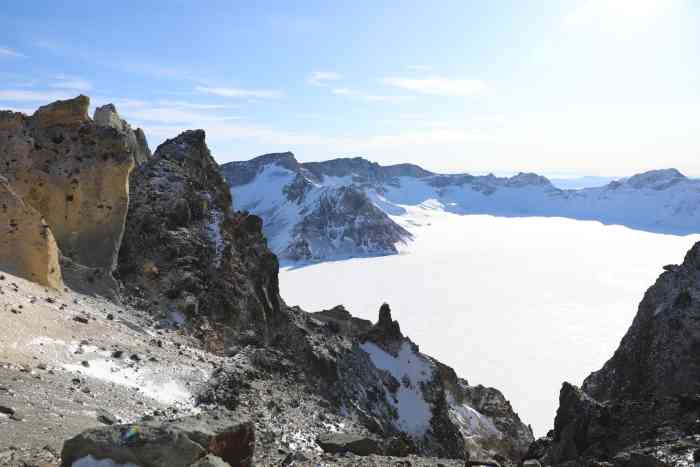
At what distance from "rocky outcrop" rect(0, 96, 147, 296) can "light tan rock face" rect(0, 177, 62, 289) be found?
412 centimetres

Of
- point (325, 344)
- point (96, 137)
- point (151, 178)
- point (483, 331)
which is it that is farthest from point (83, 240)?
point (483, 331)

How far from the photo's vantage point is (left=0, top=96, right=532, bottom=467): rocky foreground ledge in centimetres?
1267

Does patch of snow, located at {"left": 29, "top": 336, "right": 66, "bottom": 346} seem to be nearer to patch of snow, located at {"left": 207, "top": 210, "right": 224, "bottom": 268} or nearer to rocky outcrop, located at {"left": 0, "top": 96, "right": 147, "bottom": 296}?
rocky outcrop, located at {"left": 0, "top": 96, "right": 147, "bottom": 296}

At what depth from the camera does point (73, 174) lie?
1113 inches

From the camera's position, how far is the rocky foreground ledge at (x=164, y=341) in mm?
12666

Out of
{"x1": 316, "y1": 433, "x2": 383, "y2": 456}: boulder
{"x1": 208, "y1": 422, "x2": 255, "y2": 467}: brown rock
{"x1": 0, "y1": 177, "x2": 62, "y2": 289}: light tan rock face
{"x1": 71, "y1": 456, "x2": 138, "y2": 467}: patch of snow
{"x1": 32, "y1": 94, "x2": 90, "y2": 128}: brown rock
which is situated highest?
{"x1": 32, "y1": 94, "x2": 90, "y2": 128}: brown rock

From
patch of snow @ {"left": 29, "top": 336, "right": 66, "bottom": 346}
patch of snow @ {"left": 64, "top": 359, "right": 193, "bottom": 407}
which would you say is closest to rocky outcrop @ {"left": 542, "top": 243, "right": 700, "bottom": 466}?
patch of snow @ {"left": 64, "top": 359, "right": 193, "bottom": 407}

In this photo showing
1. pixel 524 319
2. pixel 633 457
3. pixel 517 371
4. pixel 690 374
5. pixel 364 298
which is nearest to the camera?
pixel 633 457

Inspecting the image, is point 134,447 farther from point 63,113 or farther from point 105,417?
point 63,113

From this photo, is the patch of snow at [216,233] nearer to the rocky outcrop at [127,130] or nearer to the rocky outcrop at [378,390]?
the rocky outcrop at [378,390]

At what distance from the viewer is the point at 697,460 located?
13.9 metres

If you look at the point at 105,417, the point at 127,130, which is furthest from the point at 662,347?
the point at 127,130

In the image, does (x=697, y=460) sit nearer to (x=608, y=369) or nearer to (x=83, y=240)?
(x=83, y=240)

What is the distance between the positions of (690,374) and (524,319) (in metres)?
122
